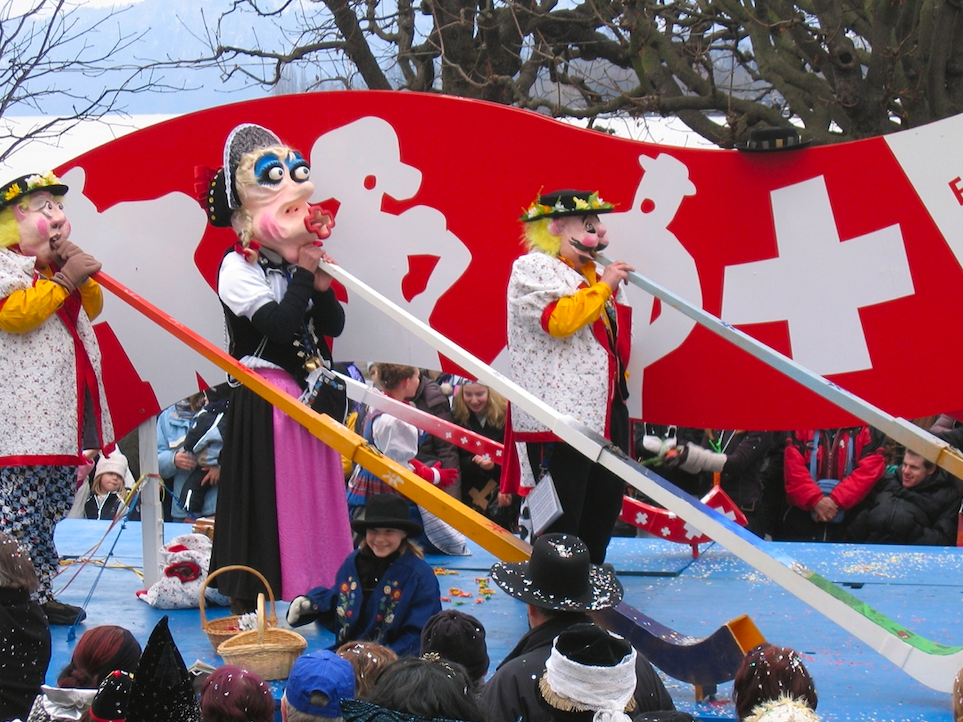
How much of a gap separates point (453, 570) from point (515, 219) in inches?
65.8

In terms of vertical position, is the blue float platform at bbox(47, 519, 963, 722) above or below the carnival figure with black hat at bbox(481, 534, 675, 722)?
below

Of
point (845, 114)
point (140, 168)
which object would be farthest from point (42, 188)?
point (845, 114)

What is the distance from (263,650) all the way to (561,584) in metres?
1.15

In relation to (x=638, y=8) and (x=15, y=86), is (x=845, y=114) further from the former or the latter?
(x=15, y=86)

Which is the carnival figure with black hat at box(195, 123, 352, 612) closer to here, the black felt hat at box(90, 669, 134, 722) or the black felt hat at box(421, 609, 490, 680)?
the black felt hat at box(421, 609, 490, 680)

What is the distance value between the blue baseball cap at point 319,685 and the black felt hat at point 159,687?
1.06 ft

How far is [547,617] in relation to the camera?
114 inches

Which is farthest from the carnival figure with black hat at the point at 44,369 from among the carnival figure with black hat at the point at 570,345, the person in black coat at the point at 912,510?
the person in black coat at the point at 912,510

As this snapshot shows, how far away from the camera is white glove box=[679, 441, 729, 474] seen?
5555 millimetres

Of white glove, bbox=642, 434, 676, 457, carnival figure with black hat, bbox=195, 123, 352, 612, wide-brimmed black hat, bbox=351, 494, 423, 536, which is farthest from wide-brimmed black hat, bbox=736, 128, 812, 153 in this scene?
white glove, bbox=642, 434, 676, 457

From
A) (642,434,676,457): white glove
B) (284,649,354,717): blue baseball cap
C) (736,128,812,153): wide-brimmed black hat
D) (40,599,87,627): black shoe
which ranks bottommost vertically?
(40,599,87,627): black shoe

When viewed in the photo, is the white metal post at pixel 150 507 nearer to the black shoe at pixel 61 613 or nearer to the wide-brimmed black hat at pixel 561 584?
the black shoe at pixel 61 613

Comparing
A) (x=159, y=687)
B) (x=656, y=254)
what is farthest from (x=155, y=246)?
(x=159, y=687)

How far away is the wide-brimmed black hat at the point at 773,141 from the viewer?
404cm
